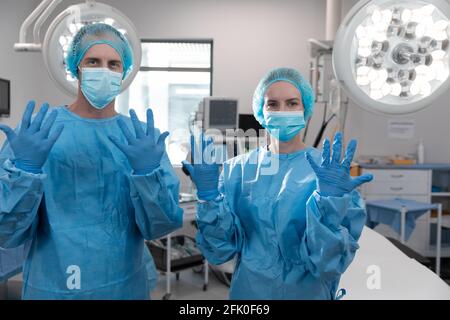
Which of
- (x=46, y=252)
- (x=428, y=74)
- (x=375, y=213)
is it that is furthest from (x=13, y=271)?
(x=375, y=213)

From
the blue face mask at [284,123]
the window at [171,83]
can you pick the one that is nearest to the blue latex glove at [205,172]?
the blue face mask at [284,123]

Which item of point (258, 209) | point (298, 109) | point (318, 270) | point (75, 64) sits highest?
point (75, 64)

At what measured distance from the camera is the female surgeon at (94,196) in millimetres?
1010

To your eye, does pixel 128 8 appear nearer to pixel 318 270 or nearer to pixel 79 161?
pixel 79 161

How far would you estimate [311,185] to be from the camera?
3.76 ft

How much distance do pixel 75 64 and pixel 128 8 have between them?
3573 millimetres

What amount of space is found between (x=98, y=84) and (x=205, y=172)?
358 millimetres

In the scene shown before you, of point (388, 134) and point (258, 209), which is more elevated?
point (388, 134)

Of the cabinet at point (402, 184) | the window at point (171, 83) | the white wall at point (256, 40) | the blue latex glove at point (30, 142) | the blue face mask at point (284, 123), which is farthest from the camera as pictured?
the window at point (171, 83)

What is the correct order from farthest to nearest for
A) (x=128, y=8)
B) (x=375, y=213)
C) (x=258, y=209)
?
(x=128, y=8), (x=375, y=213), (x=258, y=209)

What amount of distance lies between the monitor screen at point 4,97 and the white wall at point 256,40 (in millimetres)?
983

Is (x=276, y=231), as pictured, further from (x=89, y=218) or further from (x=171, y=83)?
(x=171, y=83)

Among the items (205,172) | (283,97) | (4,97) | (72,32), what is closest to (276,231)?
(205,172)

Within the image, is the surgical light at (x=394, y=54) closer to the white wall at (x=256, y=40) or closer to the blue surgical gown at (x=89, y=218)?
the blue surgical gown at (x=89, y=218)
